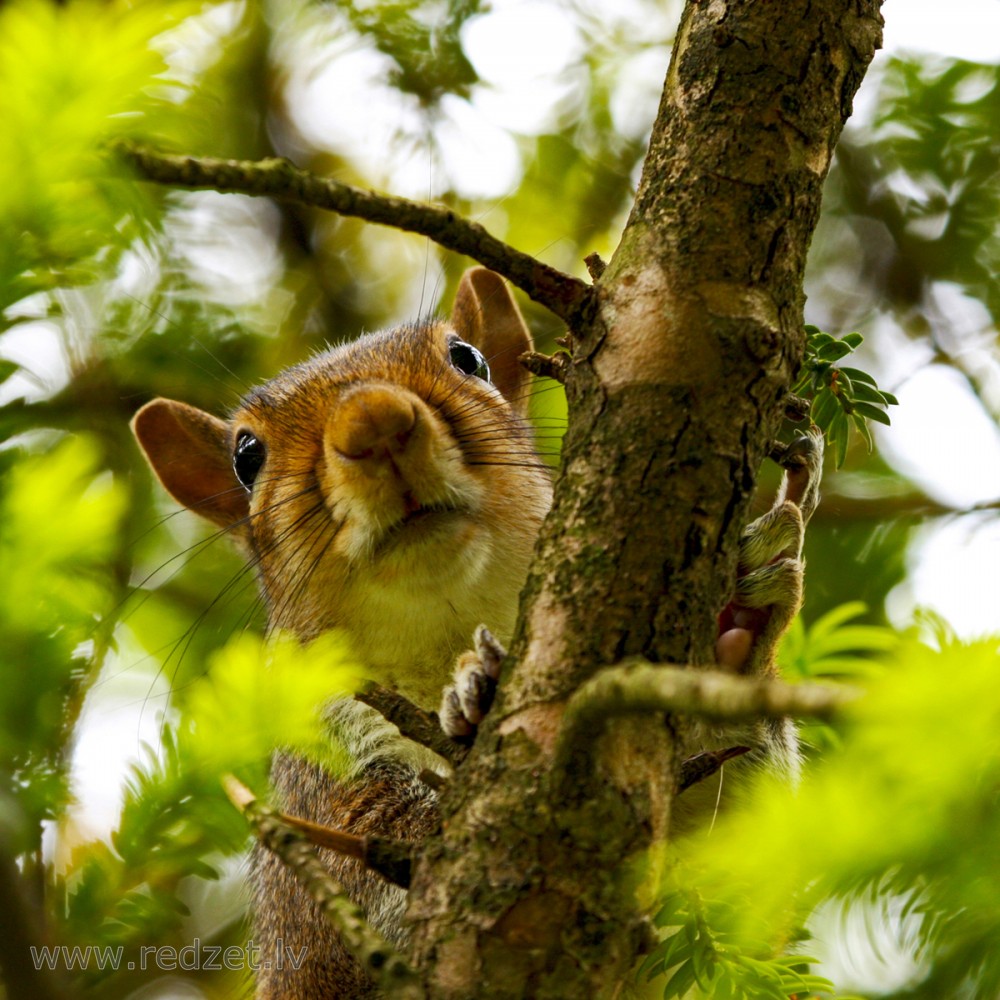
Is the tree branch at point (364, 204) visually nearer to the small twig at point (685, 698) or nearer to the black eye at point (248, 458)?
the small twig at point (685, 698)

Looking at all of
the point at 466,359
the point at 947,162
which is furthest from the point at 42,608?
the point at 947,162

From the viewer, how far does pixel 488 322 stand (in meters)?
3.18

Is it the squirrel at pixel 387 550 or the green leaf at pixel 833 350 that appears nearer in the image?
the green leaf at pixel 833 350

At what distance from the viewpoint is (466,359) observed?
2797 mm

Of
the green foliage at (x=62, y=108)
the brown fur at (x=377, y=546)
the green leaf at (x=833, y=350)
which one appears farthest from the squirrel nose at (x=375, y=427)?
the green foliage at (x=62, y=108)

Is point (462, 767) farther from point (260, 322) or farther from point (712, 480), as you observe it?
point (260, 322)

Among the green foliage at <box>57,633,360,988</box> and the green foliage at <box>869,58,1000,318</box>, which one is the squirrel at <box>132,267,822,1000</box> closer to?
the green foliage at <box>57,633,360,988</box>

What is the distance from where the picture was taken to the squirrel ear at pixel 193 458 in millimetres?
2955

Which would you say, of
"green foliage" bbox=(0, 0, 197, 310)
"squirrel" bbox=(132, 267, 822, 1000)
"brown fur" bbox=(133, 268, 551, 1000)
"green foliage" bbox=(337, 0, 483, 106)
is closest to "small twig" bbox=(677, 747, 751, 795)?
"squirrel" bbox=(132, 267, 822, 1000)

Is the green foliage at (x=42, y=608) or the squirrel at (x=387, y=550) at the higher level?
the green foliage at (x=42, y=608)

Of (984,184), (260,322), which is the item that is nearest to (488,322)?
(260,322)

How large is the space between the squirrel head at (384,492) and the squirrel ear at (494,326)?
0.60ft

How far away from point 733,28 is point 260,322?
2.74 m

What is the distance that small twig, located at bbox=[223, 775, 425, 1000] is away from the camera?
36.8 inches
